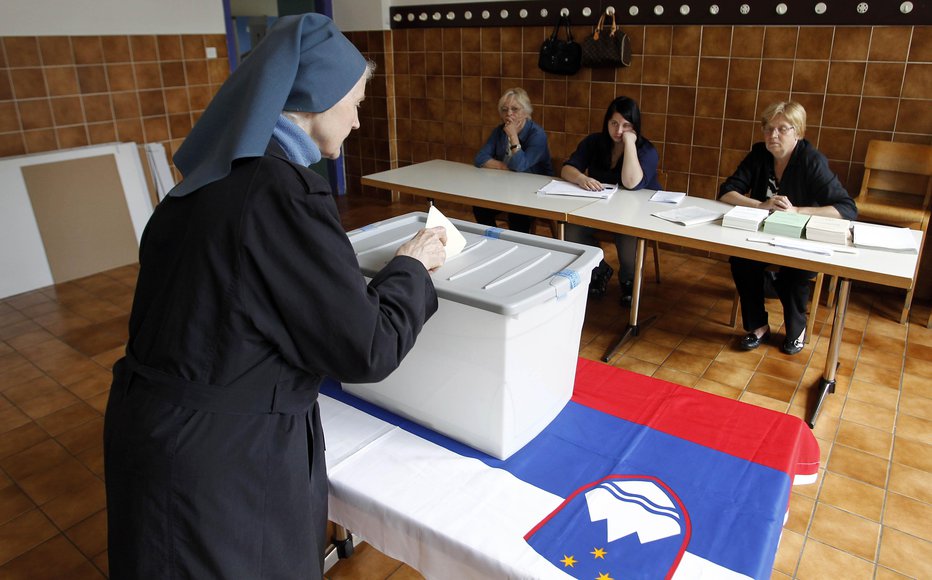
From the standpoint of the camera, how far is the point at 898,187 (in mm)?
3656

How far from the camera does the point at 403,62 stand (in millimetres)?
5684

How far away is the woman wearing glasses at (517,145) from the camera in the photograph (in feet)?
12.8

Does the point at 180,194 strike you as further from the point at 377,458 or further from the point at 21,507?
the point at 21,507

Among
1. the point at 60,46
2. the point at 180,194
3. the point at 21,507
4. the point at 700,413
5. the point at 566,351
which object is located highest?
the point at 60,46

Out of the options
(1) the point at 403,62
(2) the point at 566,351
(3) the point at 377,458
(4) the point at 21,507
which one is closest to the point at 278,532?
(3) the point at 377,458

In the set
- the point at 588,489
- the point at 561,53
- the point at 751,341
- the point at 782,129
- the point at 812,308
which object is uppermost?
the point at 561,53

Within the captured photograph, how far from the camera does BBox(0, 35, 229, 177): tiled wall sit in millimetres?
4273

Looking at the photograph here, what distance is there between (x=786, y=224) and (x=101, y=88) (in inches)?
178

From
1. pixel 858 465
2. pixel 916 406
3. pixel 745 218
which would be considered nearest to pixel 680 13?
pixel 745 218

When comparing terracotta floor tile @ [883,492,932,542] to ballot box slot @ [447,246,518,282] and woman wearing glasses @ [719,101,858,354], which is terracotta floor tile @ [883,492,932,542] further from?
ballot box slot @ [447,246,518,282]

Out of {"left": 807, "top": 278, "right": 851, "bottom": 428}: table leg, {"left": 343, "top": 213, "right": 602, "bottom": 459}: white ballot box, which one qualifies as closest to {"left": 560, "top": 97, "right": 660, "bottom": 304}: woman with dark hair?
{"left": 807, "top": 278, "right": 851, "bottom": 428}: table leg

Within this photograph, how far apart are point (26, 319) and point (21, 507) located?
1904mm

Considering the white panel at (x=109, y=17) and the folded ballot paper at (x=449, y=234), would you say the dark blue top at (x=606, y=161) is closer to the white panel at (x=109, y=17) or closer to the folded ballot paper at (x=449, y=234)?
the folded ballot paper at (x=449, y=234)

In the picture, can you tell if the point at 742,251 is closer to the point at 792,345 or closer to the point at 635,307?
the point at 635,307
